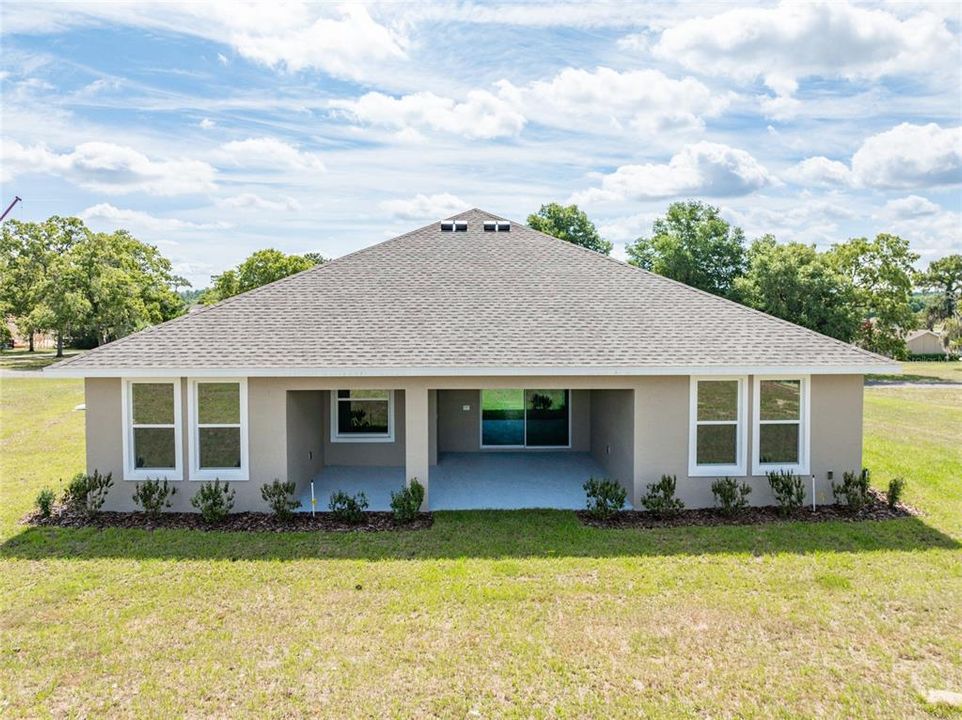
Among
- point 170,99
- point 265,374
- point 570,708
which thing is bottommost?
point 570,708

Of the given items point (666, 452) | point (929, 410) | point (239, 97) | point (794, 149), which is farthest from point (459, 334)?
point (929, 410)

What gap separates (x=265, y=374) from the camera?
34.3ft

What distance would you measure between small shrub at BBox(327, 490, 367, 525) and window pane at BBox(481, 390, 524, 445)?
18.1 ft

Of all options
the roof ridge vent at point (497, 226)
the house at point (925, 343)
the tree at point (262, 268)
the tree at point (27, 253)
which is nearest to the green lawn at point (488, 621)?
the roof ridge vent at point (497, 226)

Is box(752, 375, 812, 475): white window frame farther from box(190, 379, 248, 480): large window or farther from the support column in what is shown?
box(190, 379, 248, 480): large window

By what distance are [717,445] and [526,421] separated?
5566 mm

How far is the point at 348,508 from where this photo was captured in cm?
1058

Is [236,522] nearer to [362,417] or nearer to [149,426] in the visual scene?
[149,426]

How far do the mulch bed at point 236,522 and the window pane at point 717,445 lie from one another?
504 cm

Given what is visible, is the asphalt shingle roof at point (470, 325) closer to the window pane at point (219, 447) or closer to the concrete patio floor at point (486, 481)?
the window pane at point (219, 447)

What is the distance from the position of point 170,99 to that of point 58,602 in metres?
13.4

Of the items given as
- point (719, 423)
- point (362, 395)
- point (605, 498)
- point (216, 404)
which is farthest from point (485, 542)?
point (362, 395)

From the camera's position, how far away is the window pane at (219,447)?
11.1 metres

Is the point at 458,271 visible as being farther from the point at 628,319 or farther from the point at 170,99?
the point at 170,99
